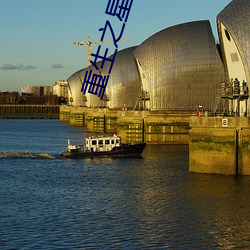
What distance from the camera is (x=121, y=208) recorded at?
3822 centimetres

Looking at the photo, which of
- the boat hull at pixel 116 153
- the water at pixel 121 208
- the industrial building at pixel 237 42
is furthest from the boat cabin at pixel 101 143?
the industrial building at pixel 237 42

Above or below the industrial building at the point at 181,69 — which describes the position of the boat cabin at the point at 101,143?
below

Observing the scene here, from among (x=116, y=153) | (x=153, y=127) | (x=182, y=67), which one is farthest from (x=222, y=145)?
(x=182, y=67)

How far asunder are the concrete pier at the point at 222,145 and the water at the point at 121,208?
3.22ft

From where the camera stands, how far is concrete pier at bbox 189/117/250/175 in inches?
1877

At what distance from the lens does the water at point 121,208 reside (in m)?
31.4

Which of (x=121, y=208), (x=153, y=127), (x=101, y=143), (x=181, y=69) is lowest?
(x=121, y=208)

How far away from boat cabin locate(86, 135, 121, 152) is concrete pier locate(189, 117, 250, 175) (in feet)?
57.8

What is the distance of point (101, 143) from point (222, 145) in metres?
20.8

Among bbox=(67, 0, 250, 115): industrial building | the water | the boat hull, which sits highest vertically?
bbox=(67, 0, 250, 115): industrial building

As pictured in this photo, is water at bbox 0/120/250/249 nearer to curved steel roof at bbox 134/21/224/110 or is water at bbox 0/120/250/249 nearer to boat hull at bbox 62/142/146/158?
boat hull at bbox 62/142/146/158

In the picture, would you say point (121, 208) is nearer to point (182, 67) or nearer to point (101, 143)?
point (101, 143)

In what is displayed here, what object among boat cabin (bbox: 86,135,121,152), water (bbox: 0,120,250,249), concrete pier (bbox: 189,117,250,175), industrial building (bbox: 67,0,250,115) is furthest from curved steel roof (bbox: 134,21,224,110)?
concrete pier (bbox: 189,117,250,175)

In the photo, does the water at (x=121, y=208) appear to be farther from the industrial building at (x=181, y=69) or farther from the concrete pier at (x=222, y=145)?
the industrial building at (x=181, y=69)
